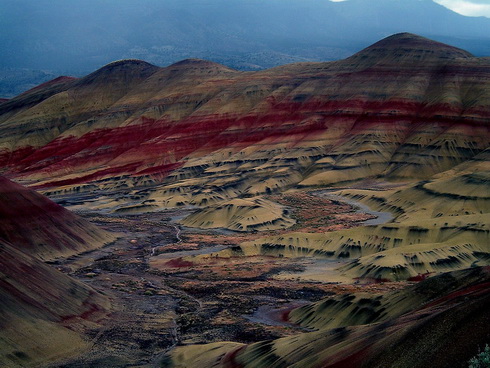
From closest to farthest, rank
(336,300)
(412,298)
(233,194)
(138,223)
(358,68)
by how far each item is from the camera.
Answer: (412,298)
(336,300)
(138,223)
(233,194)
(358,68)

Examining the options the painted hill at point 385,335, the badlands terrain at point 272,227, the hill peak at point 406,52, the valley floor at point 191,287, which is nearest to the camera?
the painted hill at point 385,335

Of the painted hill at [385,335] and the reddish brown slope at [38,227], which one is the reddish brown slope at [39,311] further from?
the reddish brown slope at [38,227]

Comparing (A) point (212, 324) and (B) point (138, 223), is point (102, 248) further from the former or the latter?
(A) point (212, 324)

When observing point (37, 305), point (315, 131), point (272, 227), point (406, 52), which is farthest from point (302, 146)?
point (37, 305)

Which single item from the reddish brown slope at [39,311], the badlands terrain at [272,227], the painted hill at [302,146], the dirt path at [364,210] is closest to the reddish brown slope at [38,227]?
the badlands terrain at [272,227]

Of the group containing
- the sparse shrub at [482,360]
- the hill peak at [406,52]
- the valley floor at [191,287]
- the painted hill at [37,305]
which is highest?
the hill peak at [406,52]

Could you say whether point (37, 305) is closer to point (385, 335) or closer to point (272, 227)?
point (385, 335)

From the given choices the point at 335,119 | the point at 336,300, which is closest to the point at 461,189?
the point at 336,300
